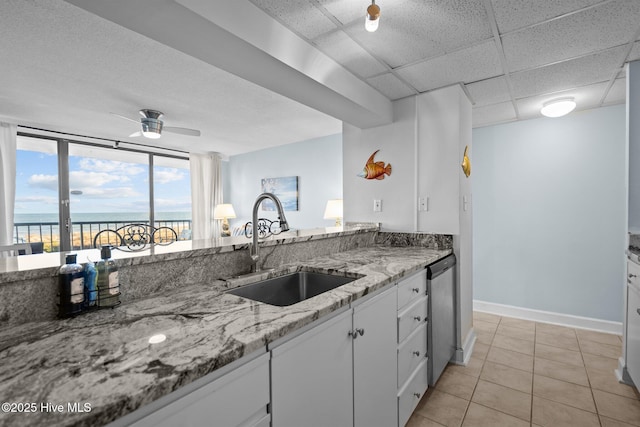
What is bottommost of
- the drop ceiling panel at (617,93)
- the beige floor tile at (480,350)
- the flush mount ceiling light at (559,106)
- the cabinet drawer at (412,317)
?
the beige floor tile at (480,350)

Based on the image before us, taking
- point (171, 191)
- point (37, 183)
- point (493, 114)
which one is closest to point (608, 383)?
point (493, 114)

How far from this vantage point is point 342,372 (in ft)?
3.62

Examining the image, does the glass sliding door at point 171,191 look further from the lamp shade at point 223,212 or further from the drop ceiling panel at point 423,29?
the drop ceiling panel at point 423,29

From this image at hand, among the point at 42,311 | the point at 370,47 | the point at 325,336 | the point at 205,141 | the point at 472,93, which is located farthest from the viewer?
the point at 205,141

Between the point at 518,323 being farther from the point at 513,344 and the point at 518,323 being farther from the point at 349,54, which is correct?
the point at 349,54

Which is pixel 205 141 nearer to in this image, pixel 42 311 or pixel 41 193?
pixel 41 193

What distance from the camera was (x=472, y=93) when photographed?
253 cm

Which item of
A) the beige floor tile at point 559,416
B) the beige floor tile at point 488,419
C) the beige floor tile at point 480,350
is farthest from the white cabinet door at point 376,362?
the beige floor tile at point 480,350

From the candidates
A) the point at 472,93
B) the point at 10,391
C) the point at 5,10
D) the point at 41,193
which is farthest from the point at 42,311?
the point at 41,193

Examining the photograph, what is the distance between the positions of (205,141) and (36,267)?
14.6 feet

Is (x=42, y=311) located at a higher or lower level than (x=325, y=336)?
higher

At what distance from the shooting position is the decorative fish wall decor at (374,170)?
2699 mm

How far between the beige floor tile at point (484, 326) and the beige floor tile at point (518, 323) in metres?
0.13

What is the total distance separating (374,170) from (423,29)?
4.16ft
